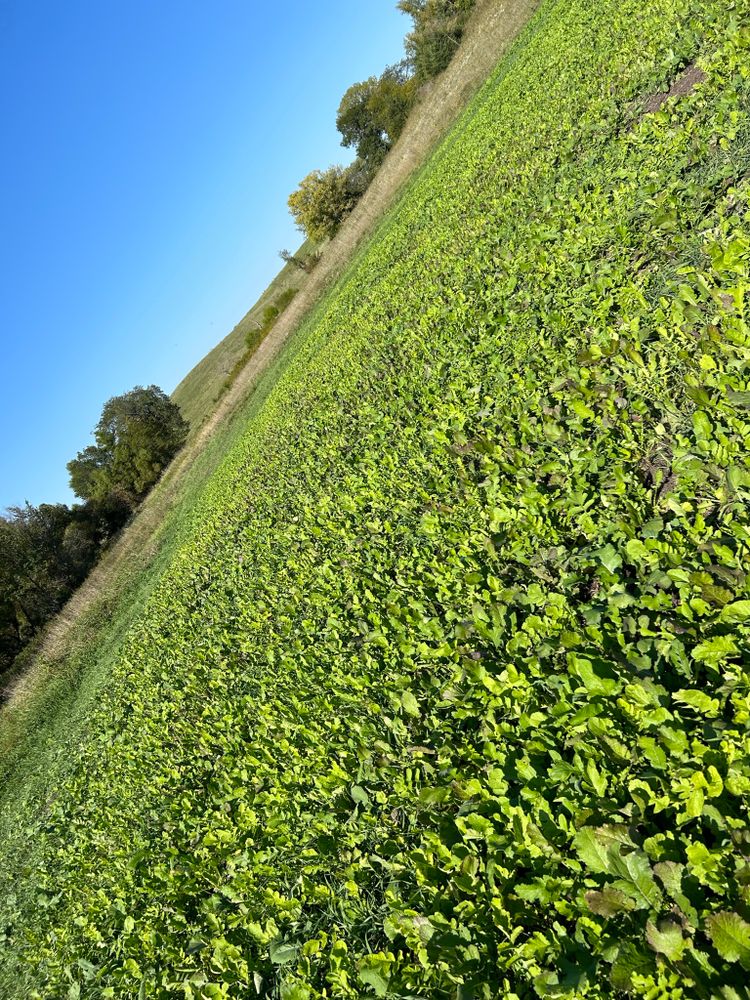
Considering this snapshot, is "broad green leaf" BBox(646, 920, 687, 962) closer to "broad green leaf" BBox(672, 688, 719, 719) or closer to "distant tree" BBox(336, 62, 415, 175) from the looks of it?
"broad green leaf" BBox(672, 688, 719, 719)

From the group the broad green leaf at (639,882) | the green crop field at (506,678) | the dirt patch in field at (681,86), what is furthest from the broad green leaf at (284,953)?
the dirt patch in field at (681,86)

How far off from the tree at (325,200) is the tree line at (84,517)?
2121 cm

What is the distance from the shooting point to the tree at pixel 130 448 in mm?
46100

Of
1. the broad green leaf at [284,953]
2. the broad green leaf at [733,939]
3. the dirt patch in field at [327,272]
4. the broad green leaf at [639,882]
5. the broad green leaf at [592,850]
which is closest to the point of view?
the broad green leaf at [733,939]

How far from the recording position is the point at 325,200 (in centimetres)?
4666

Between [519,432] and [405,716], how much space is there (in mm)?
2569

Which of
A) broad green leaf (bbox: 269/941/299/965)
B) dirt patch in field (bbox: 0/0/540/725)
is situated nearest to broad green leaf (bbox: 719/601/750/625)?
broad green leaf (bbox: 269/941/299/965)

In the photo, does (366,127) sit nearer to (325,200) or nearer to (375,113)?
(375,113)

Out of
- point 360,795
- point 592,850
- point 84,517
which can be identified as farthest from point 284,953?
point 84,517

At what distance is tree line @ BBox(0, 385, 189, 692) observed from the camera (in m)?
33.1

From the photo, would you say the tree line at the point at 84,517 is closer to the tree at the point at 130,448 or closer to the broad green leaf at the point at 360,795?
the tree at the point at 130,448

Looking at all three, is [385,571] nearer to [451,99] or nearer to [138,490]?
[451,99]

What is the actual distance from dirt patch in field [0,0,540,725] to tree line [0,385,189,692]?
4.03 m

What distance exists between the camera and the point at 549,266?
6.63 m
